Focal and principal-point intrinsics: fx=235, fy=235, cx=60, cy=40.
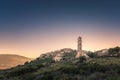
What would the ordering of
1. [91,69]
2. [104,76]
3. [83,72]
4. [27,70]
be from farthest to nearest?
[27,70] < [91,69] < [83,72] < [104,76]

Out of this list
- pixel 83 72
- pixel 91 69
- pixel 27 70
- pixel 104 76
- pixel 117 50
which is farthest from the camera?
pixel 117 50

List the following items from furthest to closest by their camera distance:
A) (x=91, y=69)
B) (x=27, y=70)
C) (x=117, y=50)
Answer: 1. (x=117, y=50)
2. (x=27, y=70)
3. (x=91, y=69)

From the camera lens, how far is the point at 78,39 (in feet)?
474

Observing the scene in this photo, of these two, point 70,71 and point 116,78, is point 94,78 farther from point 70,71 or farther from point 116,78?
point 70,71

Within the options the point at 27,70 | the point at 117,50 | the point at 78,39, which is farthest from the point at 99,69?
the point at 78,39

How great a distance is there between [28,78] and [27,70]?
18.3m

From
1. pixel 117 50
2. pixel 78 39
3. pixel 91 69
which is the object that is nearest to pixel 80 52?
pixel 78 39

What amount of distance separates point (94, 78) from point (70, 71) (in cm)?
969

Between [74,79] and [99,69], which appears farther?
[99,69]

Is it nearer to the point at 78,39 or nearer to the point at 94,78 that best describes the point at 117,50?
the point at 78,39

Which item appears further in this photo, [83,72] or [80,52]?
[80,52]

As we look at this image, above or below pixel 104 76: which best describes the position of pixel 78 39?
above

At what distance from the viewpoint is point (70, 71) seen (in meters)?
43.2

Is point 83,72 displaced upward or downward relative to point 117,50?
downward
